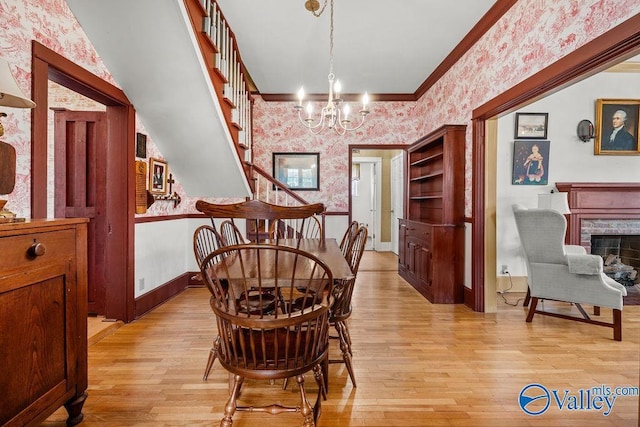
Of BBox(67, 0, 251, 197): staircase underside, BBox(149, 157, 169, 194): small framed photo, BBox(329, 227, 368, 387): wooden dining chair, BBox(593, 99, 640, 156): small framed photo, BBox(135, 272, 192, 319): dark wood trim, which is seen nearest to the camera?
BBox(329, 227, 368, 387): wooden dining chair

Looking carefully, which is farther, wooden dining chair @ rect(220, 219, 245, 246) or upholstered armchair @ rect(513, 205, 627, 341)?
upholstered armchair @ rect(513, 205, 627, 341)

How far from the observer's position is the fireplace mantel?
12.8ft

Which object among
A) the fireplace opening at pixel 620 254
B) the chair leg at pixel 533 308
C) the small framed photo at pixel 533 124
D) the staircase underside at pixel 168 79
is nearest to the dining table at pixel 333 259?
the staircase underside at pixel 168 79

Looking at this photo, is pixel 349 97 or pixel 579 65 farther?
pixel 349 97

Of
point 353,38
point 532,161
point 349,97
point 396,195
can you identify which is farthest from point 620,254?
point 349,97

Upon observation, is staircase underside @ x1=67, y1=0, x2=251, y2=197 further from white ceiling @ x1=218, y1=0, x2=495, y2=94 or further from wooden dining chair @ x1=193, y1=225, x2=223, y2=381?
wooden dining chair @ x1=193, y1=225, x2=223, y2=381

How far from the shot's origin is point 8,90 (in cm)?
134

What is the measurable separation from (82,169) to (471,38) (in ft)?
13.9

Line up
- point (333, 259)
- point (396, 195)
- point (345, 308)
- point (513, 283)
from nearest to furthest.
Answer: point (333, 259)
point (345, 308)
point (513, 283)
point (396, 195)

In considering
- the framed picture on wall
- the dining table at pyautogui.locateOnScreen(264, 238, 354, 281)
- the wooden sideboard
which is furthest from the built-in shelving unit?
the wooden sideboard

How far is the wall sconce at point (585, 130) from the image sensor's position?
405 cm

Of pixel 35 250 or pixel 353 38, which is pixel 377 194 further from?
pixel 35 250

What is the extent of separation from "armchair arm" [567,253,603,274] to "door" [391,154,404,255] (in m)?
4.20

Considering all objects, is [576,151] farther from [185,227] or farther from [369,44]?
[185,227]
